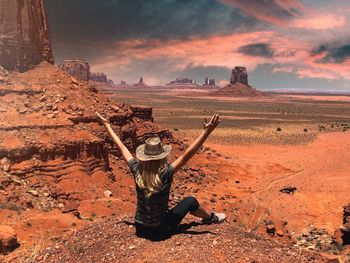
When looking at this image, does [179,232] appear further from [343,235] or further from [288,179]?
[288,179]

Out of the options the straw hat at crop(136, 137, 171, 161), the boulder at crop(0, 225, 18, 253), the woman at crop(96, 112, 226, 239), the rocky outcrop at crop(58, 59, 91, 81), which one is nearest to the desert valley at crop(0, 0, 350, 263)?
the boulder at crop(0, 225, 18, 253)

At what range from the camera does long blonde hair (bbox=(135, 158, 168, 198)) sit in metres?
6.22

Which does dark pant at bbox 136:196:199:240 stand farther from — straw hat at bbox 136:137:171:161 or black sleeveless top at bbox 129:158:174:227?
straw hat at bbox 136:137:171:161

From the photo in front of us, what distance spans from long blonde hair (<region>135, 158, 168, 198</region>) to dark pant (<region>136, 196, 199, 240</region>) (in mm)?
607

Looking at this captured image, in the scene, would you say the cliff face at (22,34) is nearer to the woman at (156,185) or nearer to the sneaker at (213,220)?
the woman at (156,185)

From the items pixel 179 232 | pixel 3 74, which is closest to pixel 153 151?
pixel 179 232

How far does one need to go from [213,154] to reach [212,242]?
85.6ft

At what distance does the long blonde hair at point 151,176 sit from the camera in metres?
6.22

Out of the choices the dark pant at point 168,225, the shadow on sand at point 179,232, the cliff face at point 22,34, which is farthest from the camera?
the cliff face at point 22,34

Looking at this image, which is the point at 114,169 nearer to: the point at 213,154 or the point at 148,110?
the point at 148,110

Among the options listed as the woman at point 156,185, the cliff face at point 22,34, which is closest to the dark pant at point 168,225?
the woman at point 156,185

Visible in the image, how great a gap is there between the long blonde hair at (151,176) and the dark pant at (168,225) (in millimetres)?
607

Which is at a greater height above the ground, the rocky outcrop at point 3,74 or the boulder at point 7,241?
the rocky outcrop at point 3,74

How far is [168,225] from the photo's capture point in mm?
6664
